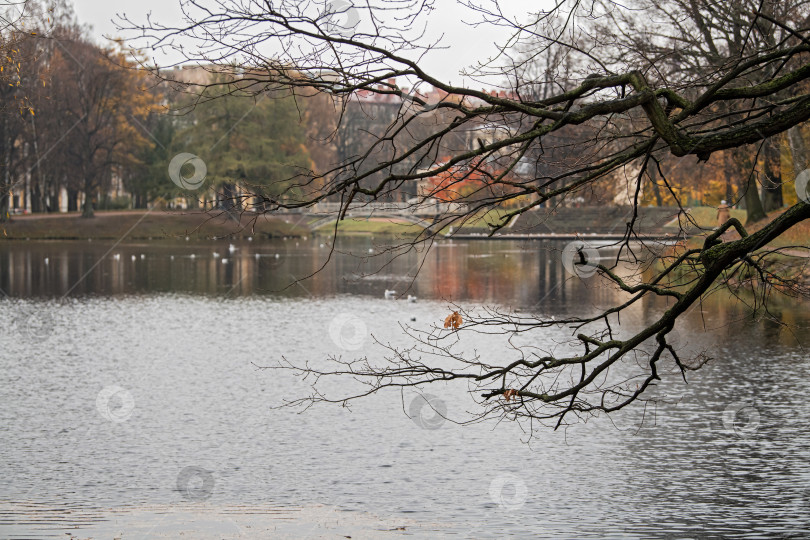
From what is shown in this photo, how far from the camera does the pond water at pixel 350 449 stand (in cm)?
1023

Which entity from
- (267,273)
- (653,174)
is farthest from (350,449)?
(267,273)

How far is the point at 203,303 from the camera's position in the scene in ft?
98.7

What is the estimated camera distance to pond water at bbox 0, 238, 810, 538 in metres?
10.2

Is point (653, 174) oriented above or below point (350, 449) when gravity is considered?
above

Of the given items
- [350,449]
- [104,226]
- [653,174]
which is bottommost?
[350,449]

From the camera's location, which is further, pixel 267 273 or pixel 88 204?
pixel 88 204

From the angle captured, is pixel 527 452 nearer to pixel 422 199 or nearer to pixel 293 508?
pixel 293 508

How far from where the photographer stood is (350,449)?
13078 mm

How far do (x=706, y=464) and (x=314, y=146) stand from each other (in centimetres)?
8000

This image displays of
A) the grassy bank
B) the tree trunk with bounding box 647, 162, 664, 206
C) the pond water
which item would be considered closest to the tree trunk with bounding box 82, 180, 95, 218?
the grassy bank

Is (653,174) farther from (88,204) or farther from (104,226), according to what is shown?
(88,204)

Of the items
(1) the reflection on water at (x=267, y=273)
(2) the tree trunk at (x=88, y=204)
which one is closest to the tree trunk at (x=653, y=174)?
(1) the reflection on water at (x=267, y=273)

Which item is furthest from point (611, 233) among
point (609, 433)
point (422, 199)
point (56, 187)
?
point (422, 199)

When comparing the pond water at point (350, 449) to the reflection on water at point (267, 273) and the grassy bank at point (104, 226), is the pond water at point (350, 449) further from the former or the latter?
the grassy bank at point (104, 226)
